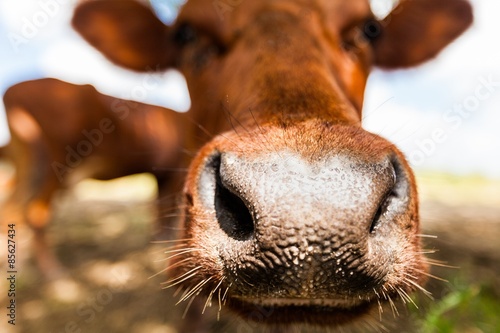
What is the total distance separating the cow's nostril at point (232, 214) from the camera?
1.41 metres

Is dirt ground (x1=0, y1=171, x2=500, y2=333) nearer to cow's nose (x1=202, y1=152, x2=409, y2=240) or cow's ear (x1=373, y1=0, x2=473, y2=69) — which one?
cow's ear (x1=373, y1=0, x2=473, y2=69)

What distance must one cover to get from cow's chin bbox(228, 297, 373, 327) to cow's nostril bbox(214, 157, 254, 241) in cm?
25

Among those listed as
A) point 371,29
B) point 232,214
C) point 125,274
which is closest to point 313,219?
point 232,214

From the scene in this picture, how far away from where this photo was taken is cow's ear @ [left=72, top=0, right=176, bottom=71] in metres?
3.90

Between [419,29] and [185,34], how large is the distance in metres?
2.19

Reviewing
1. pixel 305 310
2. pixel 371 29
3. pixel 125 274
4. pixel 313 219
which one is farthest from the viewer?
pixel 125 274

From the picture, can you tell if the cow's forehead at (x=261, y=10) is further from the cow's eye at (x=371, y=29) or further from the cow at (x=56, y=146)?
the cow at (x=56, y=146)

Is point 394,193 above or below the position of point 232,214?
above

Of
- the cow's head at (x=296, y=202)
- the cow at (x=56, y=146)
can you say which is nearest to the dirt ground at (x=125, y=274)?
the cow at (x=56, y=146)

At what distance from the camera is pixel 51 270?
509cm

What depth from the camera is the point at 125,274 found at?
499 cm

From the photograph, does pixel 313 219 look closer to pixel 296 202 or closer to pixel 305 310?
pixel 296 202

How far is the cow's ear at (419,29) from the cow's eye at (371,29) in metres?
0.70

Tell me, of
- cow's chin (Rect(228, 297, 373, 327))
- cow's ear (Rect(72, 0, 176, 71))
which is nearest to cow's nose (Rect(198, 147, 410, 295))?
cow's chin (Rect(228, 297, 373, 327))
